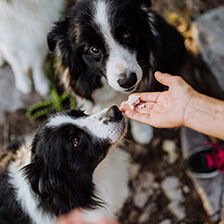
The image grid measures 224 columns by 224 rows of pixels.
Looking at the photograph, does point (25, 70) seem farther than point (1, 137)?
No

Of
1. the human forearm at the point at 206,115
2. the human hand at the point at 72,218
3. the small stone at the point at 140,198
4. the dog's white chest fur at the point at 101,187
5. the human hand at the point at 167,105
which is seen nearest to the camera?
the human forearm at the point at 206,115

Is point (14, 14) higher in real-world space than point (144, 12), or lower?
higher

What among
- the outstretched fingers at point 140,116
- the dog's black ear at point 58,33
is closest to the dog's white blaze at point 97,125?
the outstretched fingers at point 140,116

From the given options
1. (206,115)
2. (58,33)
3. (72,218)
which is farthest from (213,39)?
(72,218)

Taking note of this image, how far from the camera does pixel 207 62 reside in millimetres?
2766

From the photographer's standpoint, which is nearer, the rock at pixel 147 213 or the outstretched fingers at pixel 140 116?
the outstretched fingers at pixel 140 116

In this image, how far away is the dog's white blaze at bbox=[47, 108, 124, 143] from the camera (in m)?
1.86

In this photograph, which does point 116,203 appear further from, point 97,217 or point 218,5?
point 218,5

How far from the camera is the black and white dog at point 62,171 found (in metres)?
1.74

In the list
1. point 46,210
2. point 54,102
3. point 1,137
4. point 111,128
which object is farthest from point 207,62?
point 1,137

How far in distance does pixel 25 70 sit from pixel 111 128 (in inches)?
59.4

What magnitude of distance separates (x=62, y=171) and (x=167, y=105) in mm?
858

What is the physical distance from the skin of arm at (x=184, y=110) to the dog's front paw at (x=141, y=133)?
915mm

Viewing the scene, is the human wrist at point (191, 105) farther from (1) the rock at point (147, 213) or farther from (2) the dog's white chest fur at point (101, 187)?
(1) the rock at point (147, 213)
